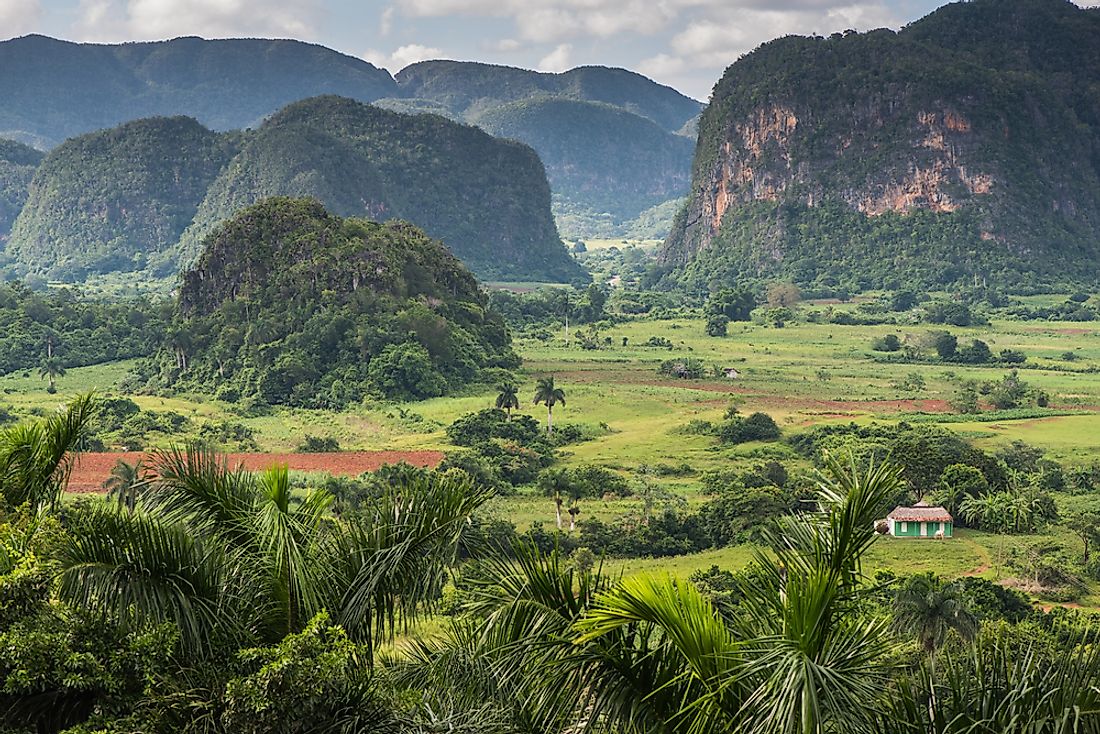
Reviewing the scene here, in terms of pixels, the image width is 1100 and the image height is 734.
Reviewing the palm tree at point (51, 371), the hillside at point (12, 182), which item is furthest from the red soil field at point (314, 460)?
the hillside at point (12, 182)

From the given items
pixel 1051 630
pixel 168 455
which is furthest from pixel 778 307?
pixel 168 455

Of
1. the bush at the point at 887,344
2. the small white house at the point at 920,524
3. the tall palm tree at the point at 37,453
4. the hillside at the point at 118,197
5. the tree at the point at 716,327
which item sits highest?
the hillside at the point at 118,197

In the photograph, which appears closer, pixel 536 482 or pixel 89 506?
pixel 89 506

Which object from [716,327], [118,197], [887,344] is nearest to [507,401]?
[887,344]

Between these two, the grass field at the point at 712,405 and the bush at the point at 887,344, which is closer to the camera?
the grass field at the point at 712,405

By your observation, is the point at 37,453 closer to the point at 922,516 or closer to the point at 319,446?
the point at 922,516

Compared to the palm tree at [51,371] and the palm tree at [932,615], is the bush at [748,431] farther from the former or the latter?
the palm tree at [51,371]

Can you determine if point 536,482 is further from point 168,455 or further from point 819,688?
point 819,688
